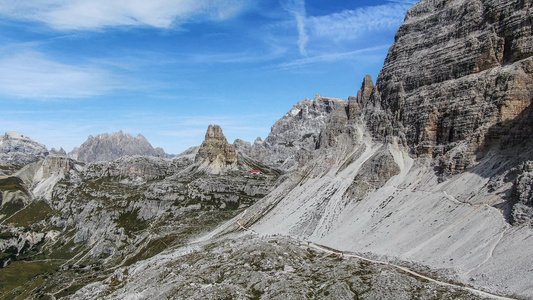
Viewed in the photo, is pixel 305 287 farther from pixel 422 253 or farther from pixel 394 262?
pixel 422 253

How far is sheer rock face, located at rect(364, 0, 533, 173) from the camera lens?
4333 inches

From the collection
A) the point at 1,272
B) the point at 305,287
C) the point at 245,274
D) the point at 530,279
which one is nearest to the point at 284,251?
the point at 245,274

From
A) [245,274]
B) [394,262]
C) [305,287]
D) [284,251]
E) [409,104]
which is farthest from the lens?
[409,104]

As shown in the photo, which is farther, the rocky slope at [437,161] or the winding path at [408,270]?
the rocky slope at [437,161]

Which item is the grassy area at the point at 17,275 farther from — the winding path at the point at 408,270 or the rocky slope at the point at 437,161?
the winding path at the point at 408,270

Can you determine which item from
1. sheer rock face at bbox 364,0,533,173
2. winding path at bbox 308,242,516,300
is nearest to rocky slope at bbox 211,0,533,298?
sheer rock face at bbox 364,0,533,173

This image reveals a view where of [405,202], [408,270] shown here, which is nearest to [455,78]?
[405,202]

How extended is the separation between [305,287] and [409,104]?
8625 centimetres

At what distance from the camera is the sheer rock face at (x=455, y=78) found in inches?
4333

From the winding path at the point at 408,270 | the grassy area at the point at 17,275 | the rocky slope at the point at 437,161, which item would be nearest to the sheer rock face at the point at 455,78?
the rocky slope at the point at 437,161

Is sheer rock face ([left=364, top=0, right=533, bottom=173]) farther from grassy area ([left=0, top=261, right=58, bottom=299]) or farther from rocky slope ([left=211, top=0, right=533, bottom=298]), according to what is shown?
grassy area ([left=0, top=261, right=58, bottom=299])

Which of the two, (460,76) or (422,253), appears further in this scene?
(460,76)

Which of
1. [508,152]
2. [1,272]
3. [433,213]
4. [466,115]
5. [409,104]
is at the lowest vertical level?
[1,272]

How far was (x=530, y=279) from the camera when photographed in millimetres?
63812
